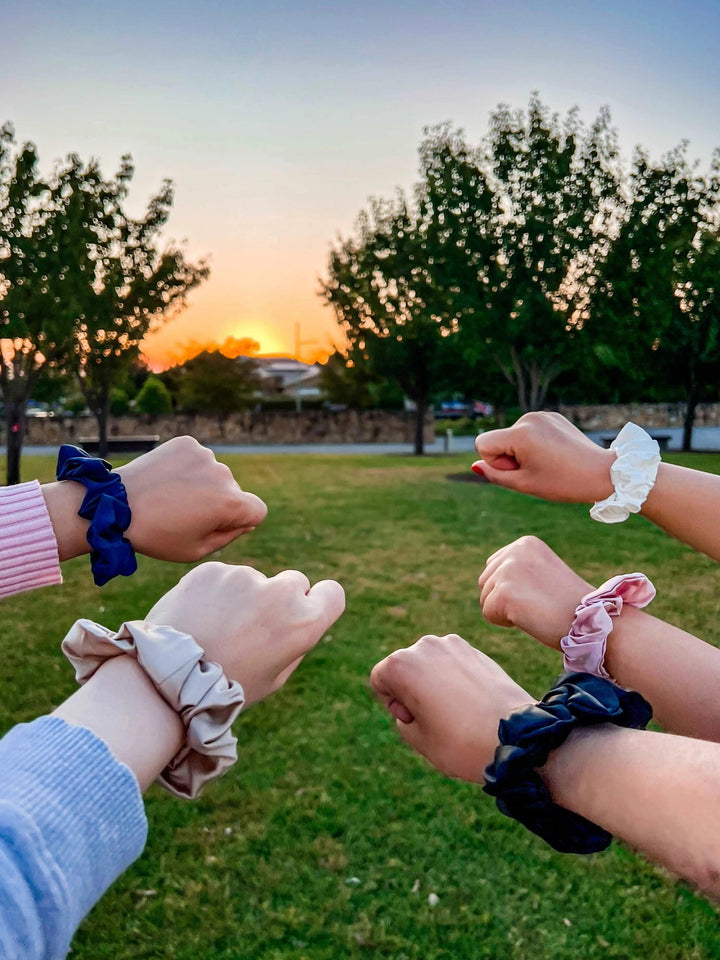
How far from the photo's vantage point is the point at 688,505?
1.36 metres

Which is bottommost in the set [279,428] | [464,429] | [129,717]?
[464,429]

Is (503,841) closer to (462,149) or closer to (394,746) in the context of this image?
(394,746)

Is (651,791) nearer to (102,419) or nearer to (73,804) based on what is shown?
(73,804)

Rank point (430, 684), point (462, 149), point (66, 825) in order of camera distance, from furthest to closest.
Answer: point (462, 149)
point (430, 684)
point (66, 825)

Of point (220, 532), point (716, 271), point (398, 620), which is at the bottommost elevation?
point (398, 620)

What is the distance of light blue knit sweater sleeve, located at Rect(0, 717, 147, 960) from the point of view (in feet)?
2.36

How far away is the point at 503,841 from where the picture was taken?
274 centimetres

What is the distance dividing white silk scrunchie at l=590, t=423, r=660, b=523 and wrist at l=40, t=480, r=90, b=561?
93 centimetres

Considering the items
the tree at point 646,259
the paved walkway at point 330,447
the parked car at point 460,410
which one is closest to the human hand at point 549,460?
the tree at point 646,259

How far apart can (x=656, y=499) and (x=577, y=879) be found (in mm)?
1749

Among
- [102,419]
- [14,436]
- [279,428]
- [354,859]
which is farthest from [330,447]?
[354,859]

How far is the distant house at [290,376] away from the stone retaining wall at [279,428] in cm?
2727

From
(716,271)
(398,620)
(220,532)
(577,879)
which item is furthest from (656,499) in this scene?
(716,271)

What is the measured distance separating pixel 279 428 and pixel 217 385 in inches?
287
